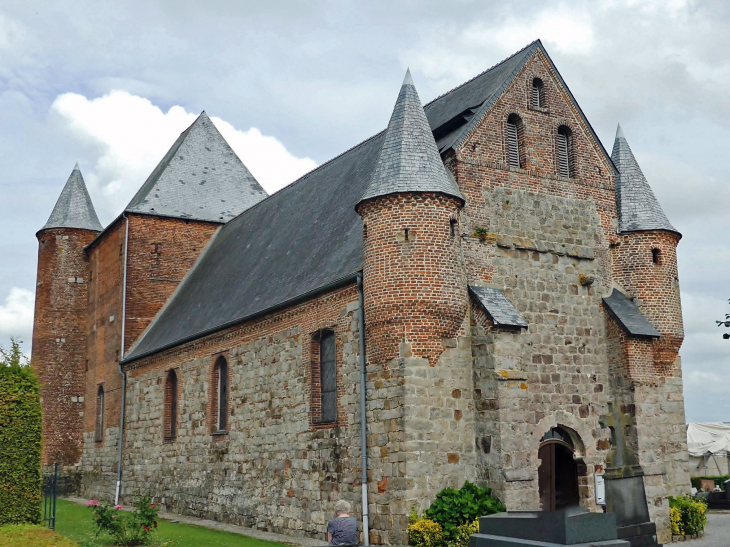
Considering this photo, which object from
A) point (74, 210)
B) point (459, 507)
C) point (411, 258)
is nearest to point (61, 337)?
point (74, 210)

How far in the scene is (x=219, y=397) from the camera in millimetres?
22625

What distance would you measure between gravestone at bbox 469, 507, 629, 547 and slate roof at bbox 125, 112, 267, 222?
22856 millimetres

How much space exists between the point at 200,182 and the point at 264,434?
1576cm

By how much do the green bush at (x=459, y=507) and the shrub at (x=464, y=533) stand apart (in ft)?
0.23

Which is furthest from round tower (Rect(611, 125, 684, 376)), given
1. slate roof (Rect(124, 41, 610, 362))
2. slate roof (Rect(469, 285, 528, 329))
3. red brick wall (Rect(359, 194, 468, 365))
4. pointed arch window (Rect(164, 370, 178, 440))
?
pointed arch window (Rect(164, 370, 178, 440))

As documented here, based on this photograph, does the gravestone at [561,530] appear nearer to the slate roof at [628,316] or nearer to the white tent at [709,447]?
the slate roof at [628,316]

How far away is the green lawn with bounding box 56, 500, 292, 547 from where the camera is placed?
16.7 metres

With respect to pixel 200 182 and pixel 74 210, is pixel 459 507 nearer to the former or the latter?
pixel 200 182

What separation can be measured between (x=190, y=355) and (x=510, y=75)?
1236 centimetres

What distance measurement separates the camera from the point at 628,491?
13.2 metres

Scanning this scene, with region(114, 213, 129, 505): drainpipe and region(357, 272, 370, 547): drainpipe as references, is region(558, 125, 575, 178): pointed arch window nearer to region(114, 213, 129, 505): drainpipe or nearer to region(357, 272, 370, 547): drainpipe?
region(357, 272, 370, 547): drainpipe

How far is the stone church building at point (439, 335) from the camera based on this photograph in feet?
53.2

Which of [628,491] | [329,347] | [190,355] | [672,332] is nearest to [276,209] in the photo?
[190,355]

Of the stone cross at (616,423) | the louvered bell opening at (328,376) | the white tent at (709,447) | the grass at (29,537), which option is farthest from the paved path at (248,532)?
the white tent at (709,447)
